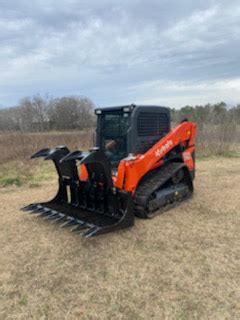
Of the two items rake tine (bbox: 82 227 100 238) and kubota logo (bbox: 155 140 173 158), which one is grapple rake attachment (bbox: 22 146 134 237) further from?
kubota logo (bbox: 155 140 173 158)

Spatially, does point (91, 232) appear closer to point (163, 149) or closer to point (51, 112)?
point (163, 149)

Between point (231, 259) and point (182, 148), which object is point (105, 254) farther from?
point (182, 148)

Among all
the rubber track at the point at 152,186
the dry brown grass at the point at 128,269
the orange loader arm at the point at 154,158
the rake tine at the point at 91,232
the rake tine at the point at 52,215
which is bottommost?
the dry brown grass at the point at 128,269

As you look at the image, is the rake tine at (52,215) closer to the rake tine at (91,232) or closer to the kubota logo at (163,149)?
the rake tine at (91,232)

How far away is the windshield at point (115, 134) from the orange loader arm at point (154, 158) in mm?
497

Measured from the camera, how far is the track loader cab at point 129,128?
4828mm

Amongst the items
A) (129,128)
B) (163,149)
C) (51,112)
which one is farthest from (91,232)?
(51,112)

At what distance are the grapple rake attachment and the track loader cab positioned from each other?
0.71 metres

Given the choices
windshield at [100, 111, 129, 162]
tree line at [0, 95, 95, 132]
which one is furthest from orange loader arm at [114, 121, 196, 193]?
tree line at [0, 95, 95, 132]

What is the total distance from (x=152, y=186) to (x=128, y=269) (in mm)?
1634

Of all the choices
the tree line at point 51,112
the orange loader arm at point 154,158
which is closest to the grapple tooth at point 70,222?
the orange loader arm at point 154,158

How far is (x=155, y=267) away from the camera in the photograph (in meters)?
3.41

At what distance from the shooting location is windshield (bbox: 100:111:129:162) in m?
5.10

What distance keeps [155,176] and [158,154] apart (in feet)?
1.33
